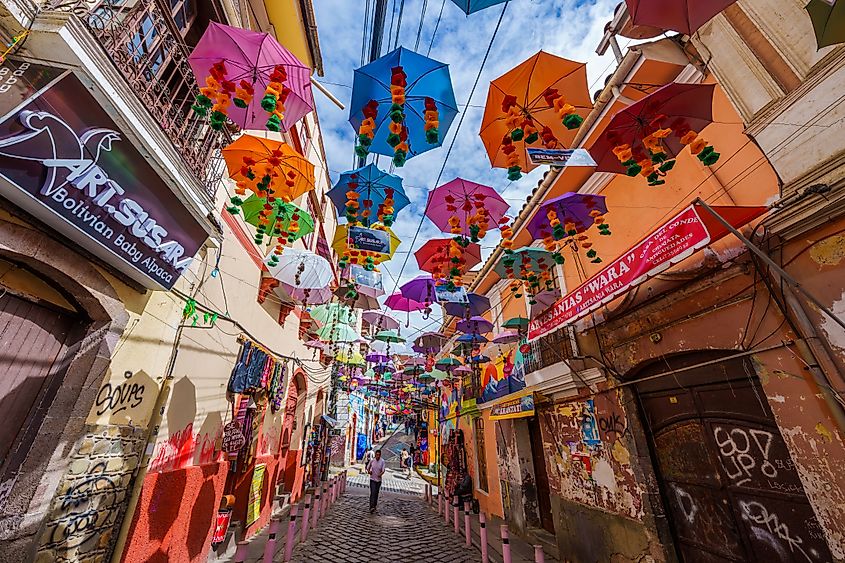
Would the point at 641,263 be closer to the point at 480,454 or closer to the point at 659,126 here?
the point at 659,126

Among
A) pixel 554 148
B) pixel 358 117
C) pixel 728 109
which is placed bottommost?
pixel 554 148

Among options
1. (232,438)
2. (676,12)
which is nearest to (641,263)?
(676,12)

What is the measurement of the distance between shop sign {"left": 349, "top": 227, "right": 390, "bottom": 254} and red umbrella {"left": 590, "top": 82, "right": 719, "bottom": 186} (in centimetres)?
435

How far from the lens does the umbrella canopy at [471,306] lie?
10320mm

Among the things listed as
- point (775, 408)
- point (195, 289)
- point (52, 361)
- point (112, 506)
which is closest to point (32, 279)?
point (52, 361)

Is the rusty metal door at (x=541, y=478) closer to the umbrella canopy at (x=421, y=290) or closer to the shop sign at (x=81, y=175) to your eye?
the umbrella canopy at (x=421, y=290)

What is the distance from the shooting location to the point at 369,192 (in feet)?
21.8

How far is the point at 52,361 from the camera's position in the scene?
3.87m

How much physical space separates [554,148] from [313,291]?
7884 mm

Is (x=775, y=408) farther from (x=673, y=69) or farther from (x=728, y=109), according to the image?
(x=673, y=69)

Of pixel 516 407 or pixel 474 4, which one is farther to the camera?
pixel 516 407

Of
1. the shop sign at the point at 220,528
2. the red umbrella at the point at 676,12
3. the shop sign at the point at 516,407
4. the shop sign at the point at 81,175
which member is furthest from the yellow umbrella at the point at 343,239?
the shop sign at the point at 220,528

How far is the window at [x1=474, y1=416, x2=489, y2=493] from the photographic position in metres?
13.2

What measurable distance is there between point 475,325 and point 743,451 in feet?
23.2
